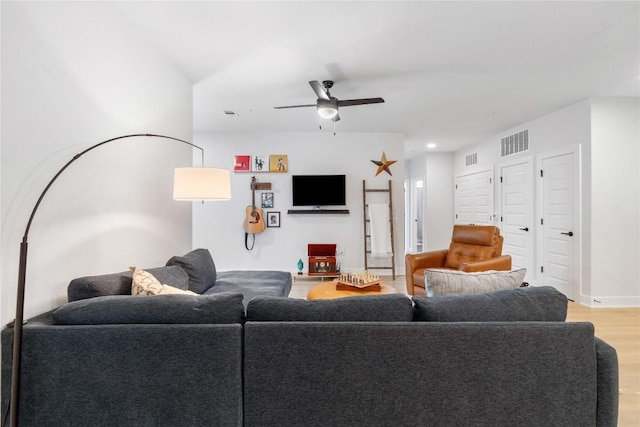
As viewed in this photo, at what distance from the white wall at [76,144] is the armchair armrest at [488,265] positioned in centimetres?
303

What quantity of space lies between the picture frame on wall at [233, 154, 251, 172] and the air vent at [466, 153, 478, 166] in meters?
4.68

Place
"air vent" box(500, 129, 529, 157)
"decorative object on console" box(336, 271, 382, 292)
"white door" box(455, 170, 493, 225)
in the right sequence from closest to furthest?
1. "decorative object on console" box(336, 271, 382, 292)
2. "air vent" box(500, 129, 529, 157)
3. "white door" box(455, 170, 493, 225)

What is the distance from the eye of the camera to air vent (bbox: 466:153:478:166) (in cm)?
661

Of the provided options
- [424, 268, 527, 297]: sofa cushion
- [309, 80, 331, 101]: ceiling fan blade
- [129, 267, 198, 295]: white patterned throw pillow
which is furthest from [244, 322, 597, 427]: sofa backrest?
[309, 80, 331, 101]: ceiling fan blade

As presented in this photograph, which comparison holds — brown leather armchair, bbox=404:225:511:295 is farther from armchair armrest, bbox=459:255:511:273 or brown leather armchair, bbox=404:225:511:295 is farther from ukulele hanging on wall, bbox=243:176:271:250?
ukulele hanging on wall, bbox=243:176:271:250

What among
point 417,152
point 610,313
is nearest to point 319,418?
point 610,313

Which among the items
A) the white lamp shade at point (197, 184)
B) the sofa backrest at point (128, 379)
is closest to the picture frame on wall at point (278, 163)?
the white lamp shade at point (197, 184)

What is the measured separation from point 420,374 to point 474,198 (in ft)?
20.0

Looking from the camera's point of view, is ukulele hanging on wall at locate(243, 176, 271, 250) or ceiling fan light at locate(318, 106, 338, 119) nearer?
ceiling fan light at locate(318, 106, 338, 119)

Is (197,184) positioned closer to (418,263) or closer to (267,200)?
(418,263)

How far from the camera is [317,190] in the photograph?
18.3 ft

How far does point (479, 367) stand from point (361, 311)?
21.2 inches

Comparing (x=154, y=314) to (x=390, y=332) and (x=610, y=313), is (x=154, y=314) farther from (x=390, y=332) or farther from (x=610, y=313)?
(x=610, y=313)

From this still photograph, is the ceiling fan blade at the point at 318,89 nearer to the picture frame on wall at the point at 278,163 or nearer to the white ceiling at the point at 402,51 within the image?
the white ceiling at the point at 402,51
